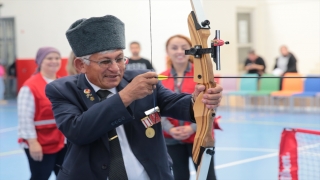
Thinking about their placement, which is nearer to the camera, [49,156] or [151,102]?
[151,102]

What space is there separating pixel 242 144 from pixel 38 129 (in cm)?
451

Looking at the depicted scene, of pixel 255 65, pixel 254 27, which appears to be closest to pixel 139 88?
pixel 255 65

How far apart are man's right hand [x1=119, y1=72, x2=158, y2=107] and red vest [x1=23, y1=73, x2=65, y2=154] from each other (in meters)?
1.91

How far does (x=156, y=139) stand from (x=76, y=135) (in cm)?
34

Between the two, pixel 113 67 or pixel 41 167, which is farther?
pixel 41 167

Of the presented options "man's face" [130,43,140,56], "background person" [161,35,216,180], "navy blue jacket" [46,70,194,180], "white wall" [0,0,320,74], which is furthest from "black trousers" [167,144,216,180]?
"white wall" [0,0,320,74]

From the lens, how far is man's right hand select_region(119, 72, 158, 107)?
1938mm

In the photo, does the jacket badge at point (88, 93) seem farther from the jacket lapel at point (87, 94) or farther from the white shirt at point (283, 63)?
the white shirt at point (283, 63)

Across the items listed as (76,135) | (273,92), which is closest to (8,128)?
(273,92)

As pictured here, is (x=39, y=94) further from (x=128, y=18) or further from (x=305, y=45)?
(x=305, y=45)

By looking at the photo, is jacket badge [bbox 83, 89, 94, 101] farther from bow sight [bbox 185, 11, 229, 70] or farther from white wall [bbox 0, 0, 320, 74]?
white wall [bbox 0, 0, 320, 74]

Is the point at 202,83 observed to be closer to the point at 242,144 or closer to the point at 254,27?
the point at 242,144

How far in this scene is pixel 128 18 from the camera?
3604 mm

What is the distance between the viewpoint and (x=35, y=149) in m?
3.68
